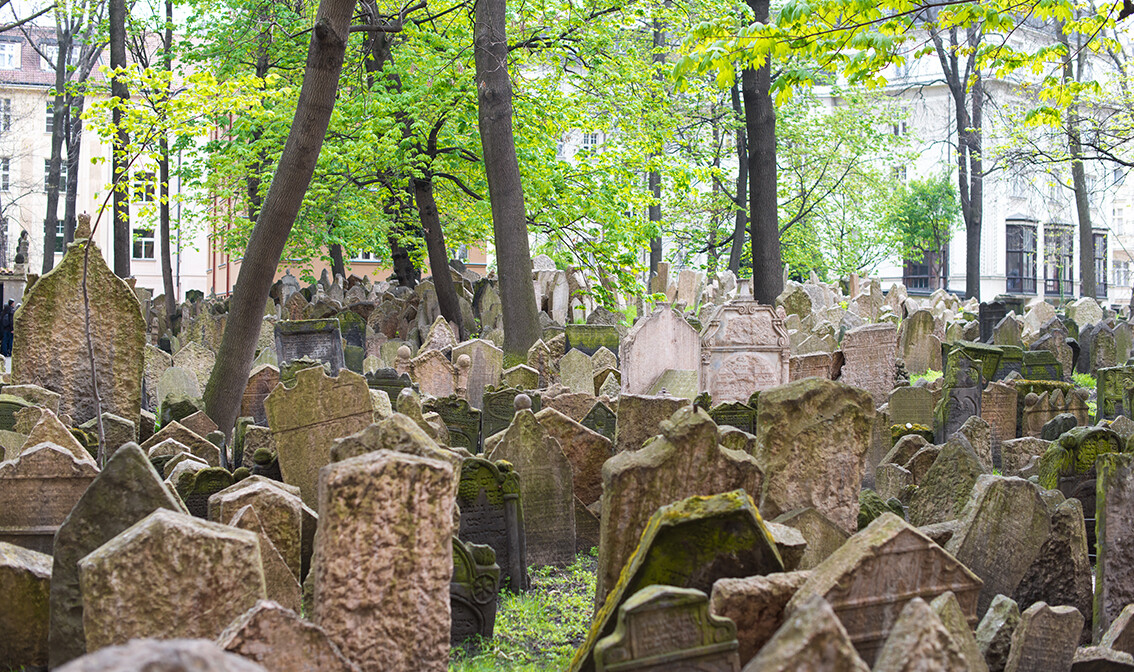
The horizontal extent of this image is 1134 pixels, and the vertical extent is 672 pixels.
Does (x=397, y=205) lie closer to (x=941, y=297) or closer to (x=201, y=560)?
(x=941, y=297)

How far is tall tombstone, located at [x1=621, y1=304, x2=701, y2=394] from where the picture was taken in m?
11.5

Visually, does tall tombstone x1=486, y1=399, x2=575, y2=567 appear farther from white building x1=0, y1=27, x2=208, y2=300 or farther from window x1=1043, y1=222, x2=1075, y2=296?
white building x1=0, y1=27, x2=208, y2=300

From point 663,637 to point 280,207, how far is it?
21.1 ft

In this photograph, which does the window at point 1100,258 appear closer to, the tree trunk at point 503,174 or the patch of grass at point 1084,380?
the patch of grass at point 1084,380

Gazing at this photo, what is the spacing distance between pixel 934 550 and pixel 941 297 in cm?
2256

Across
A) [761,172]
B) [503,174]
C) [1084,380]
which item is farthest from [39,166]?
[1084,380]

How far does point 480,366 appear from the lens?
1186 centimetres

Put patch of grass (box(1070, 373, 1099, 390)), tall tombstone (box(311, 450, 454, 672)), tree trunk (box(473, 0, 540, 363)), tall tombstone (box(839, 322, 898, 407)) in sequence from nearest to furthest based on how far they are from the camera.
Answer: tall tombstone (box(311, 450, 454, 672))
tall tombstone (box(839, 322, 898, 407))
tree trunk (box(473, 0, 540, 363))
patch of grass (box(1070, 373, 1099, 390))

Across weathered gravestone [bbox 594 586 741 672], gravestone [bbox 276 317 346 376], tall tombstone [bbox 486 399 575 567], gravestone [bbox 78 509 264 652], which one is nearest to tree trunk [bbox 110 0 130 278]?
gravestone [bbox 276 317 346 376]

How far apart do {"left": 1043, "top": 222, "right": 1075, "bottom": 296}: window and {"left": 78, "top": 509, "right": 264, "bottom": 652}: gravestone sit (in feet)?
151

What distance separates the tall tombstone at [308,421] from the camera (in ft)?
20.2

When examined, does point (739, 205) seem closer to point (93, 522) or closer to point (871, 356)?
point (871, 356)

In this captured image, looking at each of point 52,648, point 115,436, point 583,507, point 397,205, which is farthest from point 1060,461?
point 397,205

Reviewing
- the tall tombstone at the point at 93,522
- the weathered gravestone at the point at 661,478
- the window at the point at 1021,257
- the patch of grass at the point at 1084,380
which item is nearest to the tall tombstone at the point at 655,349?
the patch of grass at the point at 1084,380
